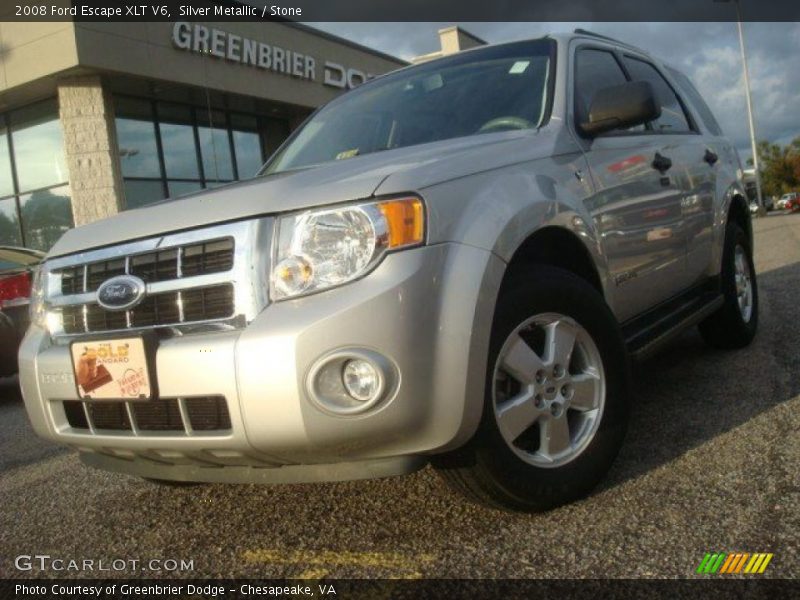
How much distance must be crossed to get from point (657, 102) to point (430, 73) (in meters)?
1.10

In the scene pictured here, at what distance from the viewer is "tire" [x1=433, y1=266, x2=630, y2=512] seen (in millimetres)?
2199

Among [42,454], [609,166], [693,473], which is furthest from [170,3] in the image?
[693,473]

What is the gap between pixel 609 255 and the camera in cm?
296

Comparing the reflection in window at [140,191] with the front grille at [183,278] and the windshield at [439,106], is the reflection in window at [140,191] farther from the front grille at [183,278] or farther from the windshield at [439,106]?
the front grille at [183,278]

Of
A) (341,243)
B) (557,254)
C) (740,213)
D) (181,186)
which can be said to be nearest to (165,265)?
(341,243)

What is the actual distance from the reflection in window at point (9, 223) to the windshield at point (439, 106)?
47.7 feet

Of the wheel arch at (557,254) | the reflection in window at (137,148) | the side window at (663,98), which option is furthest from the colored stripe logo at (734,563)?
the reflection in window at (137,148)

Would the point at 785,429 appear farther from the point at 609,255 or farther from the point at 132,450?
the point at 132,450

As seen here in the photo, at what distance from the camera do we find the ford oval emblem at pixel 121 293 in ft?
7.47

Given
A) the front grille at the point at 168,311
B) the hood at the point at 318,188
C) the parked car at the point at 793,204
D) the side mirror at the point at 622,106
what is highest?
the side mirror at the point at 622,106

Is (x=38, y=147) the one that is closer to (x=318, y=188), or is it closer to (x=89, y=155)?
(x=89, y=155)

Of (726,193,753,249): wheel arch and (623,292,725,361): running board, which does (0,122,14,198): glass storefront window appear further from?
(623,292,725,361): running board

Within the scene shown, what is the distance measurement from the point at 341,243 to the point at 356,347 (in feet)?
1.03

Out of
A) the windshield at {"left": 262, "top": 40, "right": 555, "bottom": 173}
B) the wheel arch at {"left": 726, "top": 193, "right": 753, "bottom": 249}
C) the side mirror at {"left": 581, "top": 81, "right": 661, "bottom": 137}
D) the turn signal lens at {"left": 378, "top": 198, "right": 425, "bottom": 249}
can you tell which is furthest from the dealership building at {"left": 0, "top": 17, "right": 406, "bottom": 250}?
the turn signal lens at {"left": 378, "top": 198, "right": 425, "bottom": 249}
